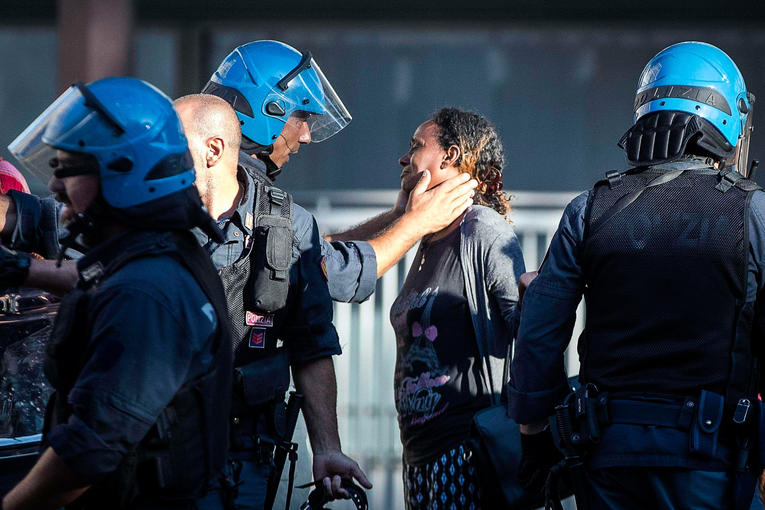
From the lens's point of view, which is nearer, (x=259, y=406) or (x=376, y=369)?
(x=259, y=406)

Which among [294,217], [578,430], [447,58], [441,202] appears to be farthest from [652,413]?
[447,58]

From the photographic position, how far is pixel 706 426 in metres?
2.38

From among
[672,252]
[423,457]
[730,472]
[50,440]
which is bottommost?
[423,457]

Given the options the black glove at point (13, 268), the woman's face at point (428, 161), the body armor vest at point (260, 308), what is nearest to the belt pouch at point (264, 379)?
the body armor vest at point (260, 308)

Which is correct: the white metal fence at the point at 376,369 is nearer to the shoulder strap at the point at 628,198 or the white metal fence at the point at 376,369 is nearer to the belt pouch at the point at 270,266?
Result: the belt pouch at the point at 270,266

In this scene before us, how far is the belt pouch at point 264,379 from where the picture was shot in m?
2.61

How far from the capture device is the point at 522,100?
6.46 m

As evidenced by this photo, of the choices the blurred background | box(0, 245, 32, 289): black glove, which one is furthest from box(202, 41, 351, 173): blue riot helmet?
the blurred background

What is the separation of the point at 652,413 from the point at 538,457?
0.42 m

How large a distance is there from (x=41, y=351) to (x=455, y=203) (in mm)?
1391

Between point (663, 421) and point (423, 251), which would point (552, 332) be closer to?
point (663, 421)

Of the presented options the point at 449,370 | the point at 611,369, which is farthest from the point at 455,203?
the point at 611,369

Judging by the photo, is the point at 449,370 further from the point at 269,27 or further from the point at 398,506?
the point at 269,27

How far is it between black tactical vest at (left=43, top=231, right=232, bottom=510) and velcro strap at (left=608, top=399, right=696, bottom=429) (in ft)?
3.19
